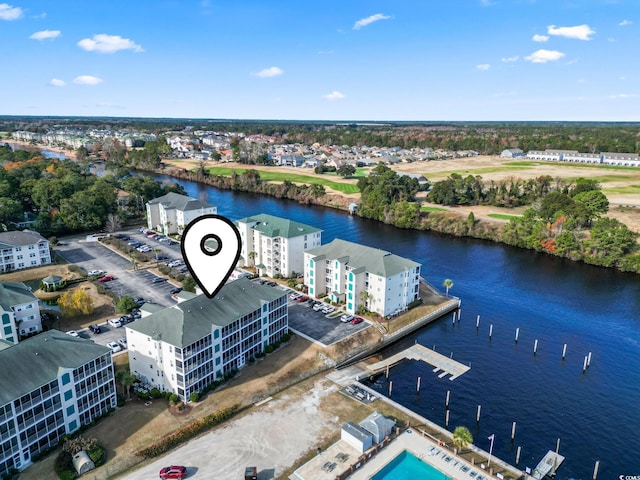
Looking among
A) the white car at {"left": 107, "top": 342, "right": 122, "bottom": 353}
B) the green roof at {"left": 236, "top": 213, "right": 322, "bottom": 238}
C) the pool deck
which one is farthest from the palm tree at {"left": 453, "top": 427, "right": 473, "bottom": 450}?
the green roof at {"left": 236, "top": 213, "right": 322, "bottom": 238}

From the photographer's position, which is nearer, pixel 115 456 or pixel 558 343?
pixel 115 456

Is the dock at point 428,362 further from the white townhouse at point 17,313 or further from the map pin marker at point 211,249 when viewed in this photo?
the white townhouse at point 17,313

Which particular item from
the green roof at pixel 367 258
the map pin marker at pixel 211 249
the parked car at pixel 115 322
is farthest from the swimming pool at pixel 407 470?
the parked car at pixel 115 322

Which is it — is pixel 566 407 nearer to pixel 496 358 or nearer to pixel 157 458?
pixel 496 358

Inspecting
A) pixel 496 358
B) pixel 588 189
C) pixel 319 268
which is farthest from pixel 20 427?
pixel 588 189

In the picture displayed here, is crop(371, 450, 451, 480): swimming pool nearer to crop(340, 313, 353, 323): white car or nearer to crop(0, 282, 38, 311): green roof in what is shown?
crop(340, 313, 353, 323): white car

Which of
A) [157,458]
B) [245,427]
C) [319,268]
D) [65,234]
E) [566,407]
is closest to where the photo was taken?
[157,458]

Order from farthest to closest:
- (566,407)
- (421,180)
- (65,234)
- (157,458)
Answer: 1. (421,180)
2. (65,234)
3. (566,407)
4. (157,458)
